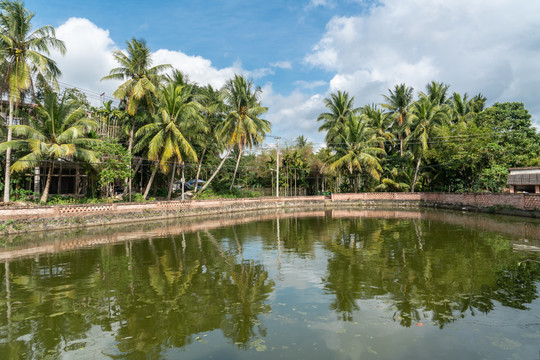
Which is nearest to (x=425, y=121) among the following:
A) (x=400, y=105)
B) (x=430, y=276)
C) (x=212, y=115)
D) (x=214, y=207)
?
(x=400, y=105)

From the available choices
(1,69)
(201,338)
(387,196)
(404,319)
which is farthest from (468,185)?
(1,69)

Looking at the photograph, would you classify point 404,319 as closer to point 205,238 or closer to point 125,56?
point 205,238

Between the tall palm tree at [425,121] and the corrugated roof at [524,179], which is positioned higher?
the tall palm tree at [425,121]

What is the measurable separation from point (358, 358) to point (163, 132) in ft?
72.2

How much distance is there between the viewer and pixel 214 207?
1027 inches

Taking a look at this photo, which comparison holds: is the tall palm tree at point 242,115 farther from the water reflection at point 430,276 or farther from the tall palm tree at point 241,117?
the water reflection at point 430,276

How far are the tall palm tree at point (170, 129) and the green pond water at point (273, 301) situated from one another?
11.8 m

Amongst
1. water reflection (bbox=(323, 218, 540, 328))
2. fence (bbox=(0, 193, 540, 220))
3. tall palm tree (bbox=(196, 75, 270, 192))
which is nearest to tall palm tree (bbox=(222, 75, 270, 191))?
tall palm tree (bbox=(196, 75, 270, 192))

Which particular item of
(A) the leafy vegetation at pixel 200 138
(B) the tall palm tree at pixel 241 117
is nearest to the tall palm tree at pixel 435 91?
(A) the leafy vegetation at pixel 200 138

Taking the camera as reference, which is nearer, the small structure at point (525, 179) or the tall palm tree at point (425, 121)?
the small structure at point (525, 179)

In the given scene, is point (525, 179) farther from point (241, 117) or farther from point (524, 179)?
point (241, 117)

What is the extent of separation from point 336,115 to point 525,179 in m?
19.1

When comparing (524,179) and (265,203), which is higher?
(524,179)

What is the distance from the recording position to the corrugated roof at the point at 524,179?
84.6 ft
